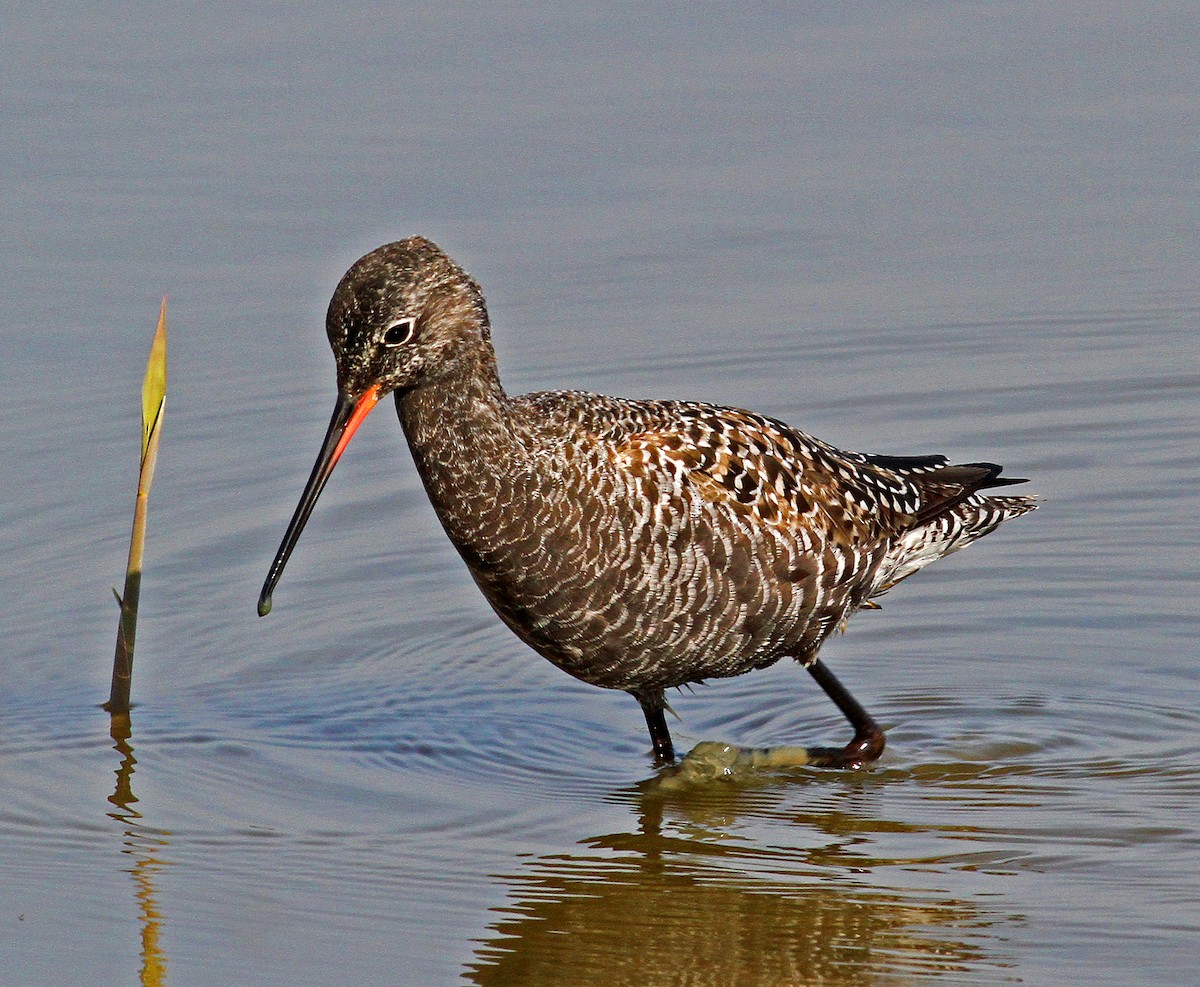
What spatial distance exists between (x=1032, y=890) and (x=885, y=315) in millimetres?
5724

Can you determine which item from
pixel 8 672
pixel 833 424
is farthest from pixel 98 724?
pixel 833 424

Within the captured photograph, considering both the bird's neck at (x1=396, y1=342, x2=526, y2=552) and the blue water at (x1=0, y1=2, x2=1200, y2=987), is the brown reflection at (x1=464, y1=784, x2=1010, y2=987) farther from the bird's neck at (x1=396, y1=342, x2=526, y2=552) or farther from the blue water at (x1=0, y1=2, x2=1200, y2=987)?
the bird's neck at (x1=396, y1=342, x2=526, y2=552)

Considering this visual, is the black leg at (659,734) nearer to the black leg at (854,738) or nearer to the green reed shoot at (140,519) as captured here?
the black leg at (854,738)

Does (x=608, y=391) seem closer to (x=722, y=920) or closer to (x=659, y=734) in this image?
(x=659, y=734)

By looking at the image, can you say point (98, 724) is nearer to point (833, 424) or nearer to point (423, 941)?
point (423, 941)

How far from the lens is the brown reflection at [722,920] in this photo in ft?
22.5

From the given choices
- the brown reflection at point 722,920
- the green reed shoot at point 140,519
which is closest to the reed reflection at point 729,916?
the brown reflection at point 722,920

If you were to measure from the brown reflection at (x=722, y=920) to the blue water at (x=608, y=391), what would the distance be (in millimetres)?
21

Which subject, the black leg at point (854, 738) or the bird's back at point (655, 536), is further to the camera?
the black leg at point (854, 738)

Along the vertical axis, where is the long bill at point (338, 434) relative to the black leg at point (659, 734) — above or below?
above

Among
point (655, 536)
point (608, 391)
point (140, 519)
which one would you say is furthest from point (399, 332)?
point (608, 391)

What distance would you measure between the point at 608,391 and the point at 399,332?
4.07m

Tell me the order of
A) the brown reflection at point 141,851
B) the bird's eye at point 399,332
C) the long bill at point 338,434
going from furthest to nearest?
the long bill at point 338,434 → the bird's eye at point 399,332 → the brown reflection at point 141,851

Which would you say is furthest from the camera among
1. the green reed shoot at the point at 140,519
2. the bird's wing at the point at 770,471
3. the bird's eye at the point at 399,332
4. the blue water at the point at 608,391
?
the green reed shoot at the point at 140,519
